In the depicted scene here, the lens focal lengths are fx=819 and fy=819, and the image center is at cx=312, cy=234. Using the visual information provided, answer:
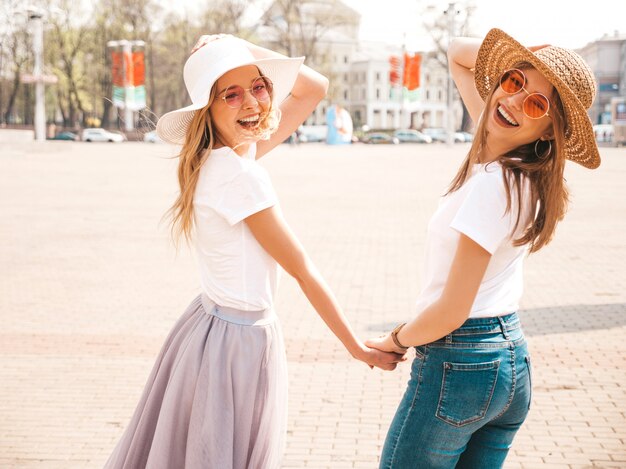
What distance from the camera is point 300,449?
158 inches

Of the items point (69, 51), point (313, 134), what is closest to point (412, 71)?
point (313, 134)

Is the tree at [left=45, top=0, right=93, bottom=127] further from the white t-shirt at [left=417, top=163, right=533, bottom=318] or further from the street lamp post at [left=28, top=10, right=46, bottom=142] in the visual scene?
the white t-shirt at [left=417, top=163, right=533, bottom=318]

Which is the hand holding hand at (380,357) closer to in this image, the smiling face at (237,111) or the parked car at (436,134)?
the smiling face at (237,111)

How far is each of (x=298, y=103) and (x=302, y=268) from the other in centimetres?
76

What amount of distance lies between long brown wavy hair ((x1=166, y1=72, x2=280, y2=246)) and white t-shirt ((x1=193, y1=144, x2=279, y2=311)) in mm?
20

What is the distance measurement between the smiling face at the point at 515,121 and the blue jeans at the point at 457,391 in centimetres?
45

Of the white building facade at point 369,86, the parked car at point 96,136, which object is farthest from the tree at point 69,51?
the white building facade at point 369,86

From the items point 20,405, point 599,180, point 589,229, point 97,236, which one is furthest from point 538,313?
point 599,180

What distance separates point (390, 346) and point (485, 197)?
54 cm

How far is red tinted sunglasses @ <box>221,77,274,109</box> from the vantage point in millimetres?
2297

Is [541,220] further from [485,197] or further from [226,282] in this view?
[226,282]

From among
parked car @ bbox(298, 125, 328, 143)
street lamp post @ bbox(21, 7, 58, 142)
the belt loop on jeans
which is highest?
the belt loop on jeans

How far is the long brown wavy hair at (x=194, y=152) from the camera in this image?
2.26m

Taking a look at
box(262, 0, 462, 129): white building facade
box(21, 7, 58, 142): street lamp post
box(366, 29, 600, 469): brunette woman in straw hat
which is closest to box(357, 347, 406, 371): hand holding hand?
box(366, 29, 600, 469): brunette woman in straw hat
